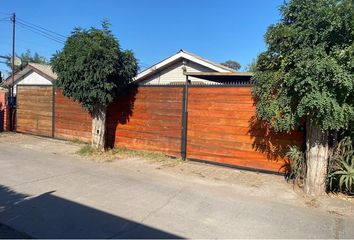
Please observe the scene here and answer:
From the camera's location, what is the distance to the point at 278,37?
227 inches

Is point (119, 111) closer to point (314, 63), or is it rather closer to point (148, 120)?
point (148, 120)

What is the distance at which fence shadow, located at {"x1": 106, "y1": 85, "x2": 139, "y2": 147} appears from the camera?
9523mm

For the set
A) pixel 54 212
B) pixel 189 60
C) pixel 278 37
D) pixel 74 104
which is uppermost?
pixel 189 60

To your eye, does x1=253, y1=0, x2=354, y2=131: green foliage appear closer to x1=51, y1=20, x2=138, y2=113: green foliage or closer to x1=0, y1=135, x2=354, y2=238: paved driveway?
x1=0, y1=135, x2=354, y2=238: paved driveway

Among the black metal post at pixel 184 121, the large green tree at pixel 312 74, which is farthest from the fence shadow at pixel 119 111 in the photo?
the large green tree at pixel 312 74

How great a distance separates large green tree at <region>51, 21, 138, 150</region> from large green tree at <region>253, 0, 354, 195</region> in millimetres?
3880

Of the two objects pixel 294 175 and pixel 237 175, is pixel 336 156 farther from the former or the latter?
pixel 237 175

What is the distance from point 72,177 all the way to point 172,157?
106 inches

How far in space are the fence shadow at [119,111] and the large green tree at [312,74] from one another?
425cm

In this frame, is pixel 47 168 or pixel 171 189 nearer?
pixel 171 189

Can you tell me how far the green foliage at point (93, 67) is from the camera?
8.41 m

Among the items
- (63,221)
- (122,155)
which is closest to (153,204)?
(63,221)

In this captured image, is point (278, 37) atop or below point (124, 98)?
atop

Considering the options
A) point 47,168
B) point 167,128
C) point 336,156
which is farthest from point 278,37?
point 47,168
